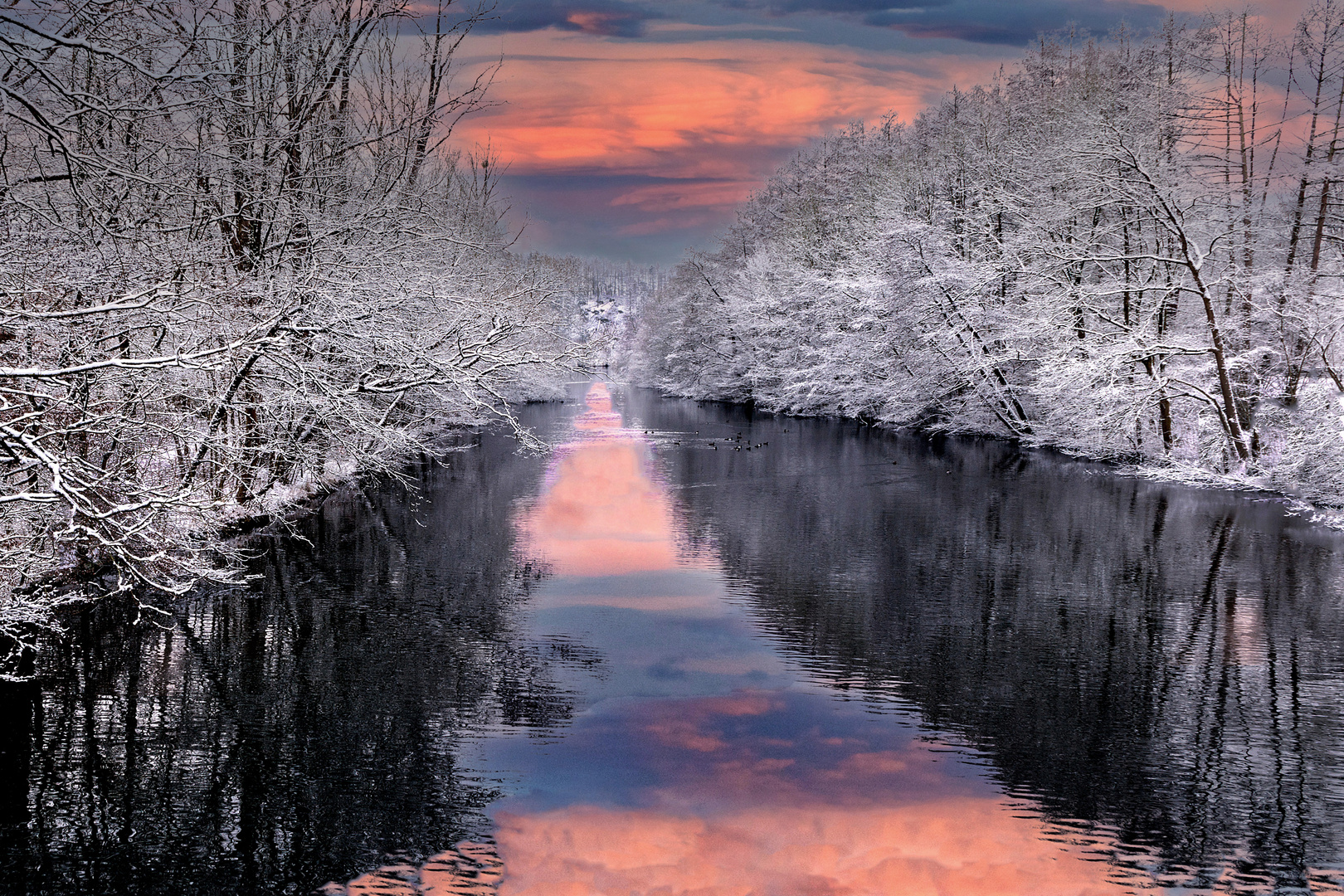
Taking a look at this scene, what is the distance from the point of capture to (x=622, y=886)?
591 centimetres

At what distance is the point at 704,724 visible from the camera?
27.2 ft

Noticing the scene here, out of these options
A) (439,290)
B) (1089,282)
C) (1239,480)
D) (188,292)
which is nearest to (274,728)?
(188,292)

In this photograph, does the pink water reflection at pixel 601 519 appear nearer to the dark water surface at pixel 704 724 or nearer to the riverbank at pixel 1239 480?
the dark water surface at pixel 704 724

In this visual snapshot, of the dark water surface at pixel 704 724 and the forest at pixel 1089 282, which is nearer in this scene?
the dark water surface at pixel 704 724

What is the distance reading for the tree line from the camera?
599 cm

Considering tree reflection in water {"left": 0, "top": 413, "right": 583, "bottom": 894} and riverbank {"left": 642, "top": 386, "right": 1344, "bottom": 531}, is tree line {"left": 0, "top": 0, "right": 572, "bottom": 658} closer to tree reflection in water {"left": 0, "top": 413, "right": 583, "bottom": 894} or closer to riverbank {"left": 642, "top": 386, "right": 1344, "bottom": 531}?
tree reflection in water {"left": 0, "top": 413, "right": 583, "bottom": 894}

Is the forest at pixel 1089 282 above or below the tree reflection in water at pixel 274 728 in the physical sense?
above

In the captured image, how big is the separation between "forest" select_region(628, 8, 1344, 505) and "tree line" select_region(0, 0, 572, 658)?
1531cm

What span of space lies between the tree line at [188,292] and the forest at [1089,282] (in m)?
15.3

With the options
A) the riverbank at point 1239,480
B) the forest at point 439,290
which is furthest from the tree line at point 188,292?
the riverbank at point 1239,480

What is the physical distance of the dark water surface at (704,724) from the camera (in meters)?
6.05

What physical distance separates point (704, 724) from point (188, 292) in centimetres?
531

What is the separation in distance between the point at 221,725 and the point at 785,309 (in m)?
43.7

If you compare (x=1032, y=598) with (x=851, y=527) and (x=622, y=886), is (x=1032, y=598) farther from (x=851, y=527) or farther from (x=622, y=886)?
(x=622, y=886)
